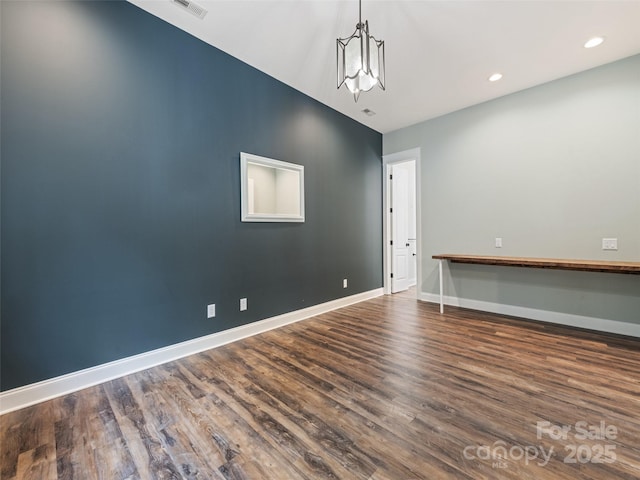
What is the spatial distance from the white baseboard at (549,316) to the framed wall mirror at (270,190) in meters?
2.71

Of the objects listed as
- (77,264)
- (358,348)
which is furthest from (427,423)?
(77,264)

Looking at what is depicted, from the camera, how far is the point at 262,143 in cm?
308

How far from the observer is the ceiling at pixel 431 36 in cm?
217

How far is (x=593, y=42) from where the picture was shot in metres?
2.55

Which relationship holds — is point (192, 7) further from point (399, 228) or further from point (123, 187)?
point (399, 228)

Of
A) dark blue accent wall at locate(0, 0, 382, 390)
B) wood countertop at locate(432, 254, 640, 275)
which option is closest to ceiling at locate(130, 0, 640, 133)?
dark blue accent wall at locate(0, 0, 382, 390)

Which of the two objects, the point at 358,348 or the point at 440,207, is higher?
the point at 440,207

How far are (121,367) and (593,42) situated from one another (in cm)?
521

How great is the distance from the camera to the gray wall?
2.83 metres

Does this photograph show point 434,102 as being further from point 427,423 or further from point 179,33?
point 427,423

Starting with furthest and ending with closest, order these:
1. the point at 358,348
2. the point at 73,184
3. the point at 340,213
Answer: the point at 340,213 → the point at 358,348 → the point at 73,184

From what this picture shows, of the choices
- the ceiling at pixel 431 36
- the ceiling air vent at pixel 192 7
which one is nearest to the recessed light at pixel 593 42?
the ceiling at pixel 431 36

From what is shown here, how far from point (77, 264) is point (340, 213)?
3077mm

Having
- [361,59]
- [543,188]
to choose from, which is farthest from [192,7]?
[543,188]
